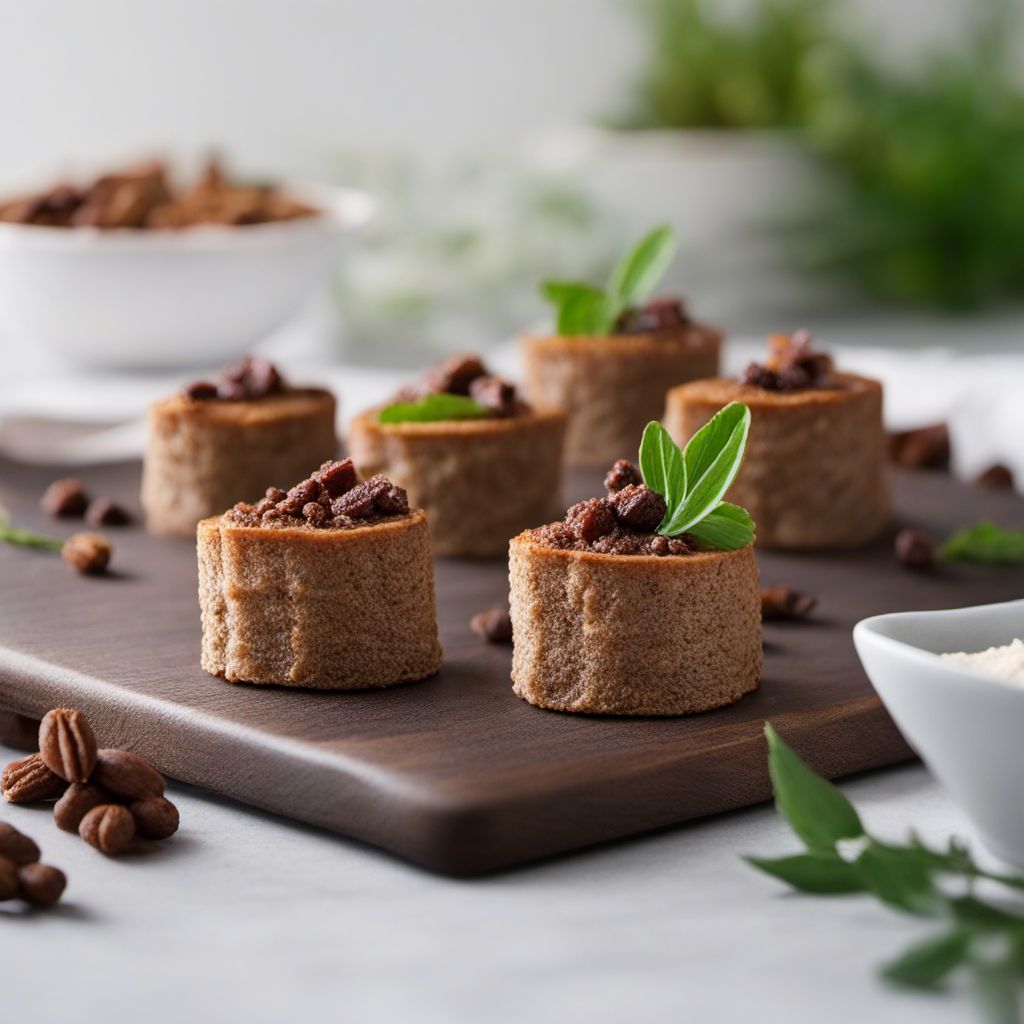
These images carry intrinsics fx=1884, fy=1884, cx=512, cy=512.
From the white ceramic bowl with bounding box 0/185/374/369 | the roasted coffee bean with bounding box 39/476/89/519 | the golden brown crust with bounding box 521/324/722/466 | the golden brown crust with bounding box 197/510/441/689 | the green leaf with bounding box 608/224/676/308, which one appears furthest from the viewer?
the white ceramic bowl with bounding box 0/185/374/369

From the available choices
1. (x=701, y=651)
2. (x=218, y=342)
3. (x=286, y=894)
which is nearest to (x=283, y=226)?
(x=218, y=342)

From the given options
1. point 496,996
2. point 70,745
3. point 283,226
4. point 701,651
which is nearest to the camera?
point 496,996

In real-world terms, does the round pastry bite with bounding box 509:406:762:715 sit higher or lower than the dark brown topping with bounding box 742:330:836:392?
lower

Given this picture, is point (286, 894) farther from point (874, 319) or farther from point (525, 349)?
point (874, 319)

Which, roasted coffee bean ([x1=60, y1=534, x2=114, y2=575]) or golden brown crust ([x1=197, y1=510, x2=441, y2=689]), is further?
roasted coffee bean ([x1=60, y1=534, x2=114, y2=575])

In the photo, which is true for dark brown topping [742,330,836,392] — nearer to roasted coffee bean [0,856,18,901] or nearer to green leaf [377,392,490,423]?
green leaf [377,392,490,423]

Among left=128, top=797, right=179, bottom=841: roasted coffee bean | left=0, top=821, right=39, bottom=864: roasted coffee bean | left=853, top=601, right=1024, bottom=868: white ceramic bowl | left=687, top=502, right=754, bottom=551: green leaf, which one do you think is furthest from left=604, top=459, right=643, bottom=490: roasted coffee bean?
left=0, top=821, right=39, bottom=864: roasted coffee bean

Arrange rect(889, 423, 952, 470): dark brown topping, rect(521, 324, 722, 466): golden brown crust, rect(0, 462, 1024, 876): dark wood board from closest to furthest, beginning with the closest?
rect(0, 462, 1024, 876): dark wood board, rect(521, 324, 722, 466): golden brown crust, rect(889, 423, 952, 470): dark brown topping
